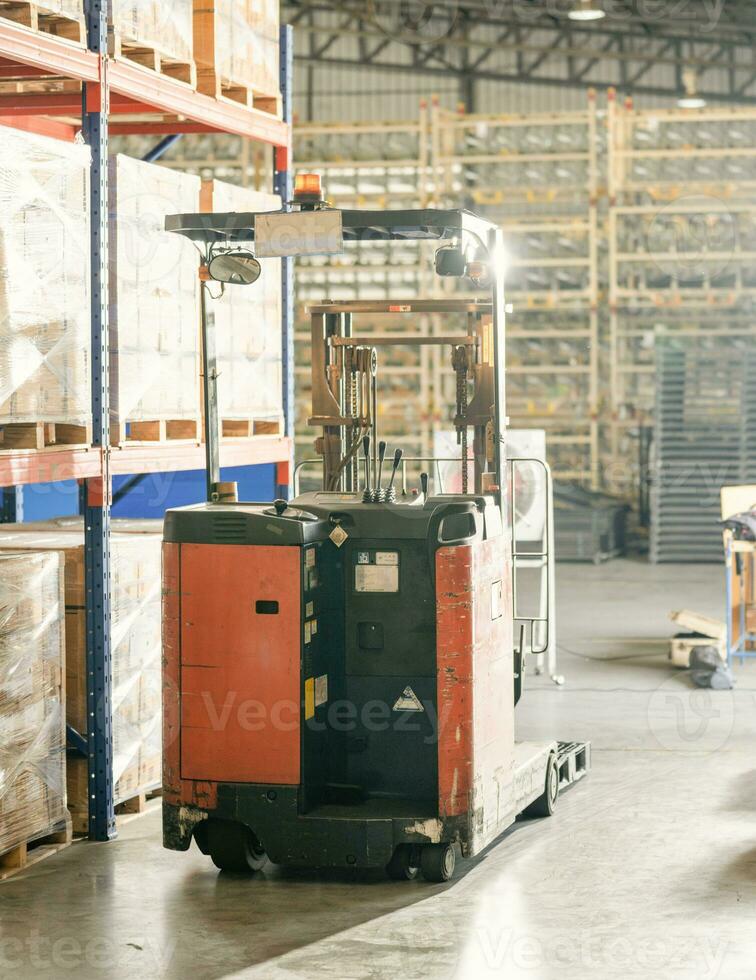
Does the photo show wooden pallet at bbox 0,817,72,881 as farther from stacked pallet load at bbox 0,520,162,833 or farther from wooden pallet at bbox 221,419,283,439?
wooden pallet at bbox 221,419,283,439

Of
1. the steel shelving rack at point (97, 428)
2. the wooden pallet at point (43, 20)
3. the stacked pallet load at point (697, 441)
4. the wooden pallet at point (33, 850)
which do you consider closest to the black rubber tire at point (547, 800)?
the steel shelving rack at point (97, 428)

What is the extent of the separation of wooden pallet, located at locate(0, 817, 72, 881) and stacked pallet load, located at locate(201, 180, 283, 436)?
2234 mm

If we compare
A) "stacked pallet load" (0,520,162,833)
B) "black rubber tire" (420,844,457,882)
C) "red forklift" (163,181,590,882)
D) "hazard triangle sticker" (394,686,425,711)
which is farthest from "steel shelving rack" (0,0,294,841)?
"black rubber tire" (420,844,457,882)

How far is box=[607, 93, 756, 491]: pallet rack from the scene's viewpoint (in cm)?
1742

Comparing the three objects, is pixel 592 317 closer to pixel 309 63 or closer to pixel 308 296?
pixel 308 296

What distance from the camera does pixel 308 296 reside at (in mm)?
17969

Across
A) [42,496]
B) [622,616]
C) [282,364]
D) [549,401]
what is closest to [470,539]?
[282,364]

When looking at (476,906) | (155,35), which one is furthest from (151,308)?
(476,906)

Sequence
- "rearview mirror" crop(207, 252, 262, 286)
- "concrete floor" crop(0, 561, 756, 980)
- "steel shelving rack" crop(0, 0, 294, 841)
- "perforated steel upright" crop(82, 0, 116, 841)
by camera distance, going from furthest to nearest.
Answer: "perforated steel upright" crop(82, 0, 116, 841) → "rearview mirror" crop(207, 252, 262, 286) → "steel shelving rack" crop(0, 0, 294, 841) → "concrete floor" crop(0, 561, 756, 980)

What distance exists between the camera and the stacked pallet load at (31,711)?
573cm

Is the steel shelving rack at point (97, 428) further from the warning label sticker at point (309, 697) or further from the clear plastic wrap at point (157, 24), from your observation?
the warning label sticker at point (309, 697)

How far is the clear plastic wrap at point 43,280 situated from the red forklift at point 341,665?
2.20 ft

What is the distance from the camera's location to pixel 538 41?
24.9 meters

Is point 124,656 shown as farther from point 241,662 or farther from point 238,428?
point 238,428
